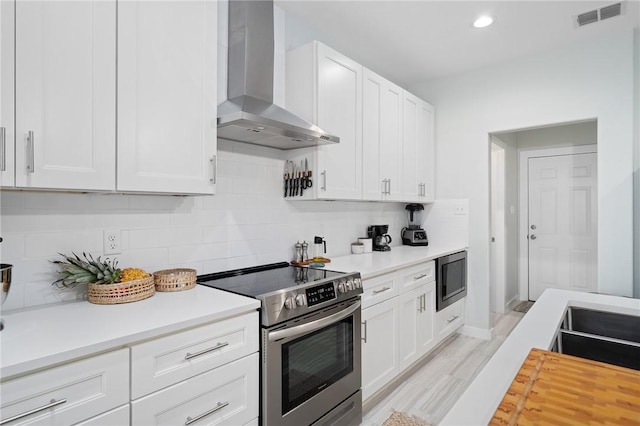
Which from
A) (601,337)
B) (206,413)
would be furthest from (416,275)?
(206,413)

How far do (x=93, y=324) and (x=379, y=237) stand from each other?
2557 millimetres

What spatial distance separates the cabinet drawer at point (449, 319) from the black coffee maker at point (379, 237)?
764mm

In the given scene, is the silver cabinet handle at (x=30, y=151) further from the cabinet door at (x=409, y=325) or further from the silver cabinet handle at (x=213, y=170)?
the cabinet door at (x=409, y=325)

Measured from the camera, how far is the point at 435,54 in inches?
130

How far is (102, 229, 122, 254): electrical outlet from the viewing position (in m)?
1.71

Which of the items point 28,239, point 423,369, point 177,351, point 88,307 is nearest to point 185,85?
point 28,239

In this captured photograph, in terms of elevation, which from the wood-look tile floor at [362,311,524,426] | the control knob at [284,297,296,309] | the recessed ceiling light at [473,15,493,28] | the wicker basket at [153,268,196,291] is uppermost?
the recessed ceiling light at [473,15,493,28]

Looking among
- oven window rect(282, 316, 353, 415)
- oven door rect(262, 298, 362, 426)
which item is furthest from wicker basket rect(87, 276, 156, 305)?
oven window rect(282, 316, 353, 415)

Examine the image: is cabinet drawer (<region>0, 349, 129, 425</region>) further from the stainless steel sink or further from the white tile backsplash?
the stainless steel sink

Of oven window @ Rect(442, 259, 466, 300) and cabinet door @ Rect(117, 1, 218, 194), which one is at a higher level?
cabinet door @ Rect(117, 1, 218, 194)

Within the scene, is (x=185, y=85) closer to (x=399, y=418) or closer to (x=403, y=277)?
(x=403, y=277)

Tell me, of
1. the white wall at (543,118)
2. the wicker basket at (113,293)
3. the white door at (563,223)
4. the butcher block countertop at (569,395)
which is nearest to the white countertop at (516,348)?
the butcher block countertop at (569,395)

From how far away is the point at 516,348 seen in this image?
1.05 metres

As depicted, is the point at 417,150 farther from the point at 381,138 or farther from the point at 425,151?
the point at 381,138
